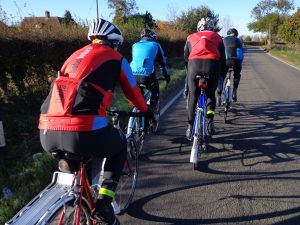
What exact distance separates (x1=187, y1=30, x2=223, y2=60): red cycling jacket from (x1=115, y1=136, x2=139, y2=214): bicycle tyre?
2218 millimetres

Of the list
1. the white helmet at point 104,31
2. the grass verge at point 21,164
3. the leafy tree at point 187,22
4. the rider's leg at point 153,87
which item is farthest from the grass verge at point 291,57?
the white helmet at point 104,31

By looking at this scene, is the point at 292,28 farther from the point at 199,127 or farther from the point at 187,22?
the point at 199,127

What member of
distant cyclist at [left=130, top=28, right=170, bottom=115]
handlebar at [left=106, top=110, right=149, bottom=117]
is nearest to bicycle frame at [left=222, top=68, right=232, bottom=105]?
distant cyclist at [left=130, top=28, right=170, bottom=115]

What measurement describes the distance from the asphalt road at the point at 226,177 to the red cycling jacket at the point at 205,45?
64.2 inches

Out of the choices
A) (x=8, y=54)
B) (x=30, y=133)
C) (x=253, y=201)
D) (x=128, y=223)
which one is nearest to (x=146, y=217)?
(x=128, y=223)

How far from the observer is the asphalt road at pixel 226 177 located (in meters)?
4.29

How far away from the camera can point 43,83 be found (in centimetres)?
961

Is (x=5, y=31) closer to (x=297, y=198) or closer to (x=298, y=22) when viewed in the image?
(x=297, y=198)

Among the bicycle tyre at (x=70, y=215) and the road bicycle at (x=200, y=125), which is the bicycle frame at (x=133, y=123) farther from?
the bicycle tyre at (x=70, y=215)

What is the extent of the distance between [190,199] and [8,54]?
5.48 meters

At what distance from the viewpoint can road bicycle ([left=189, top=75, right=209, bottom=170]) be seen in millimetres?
5707

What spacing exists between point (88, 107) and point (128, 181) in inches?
75.9

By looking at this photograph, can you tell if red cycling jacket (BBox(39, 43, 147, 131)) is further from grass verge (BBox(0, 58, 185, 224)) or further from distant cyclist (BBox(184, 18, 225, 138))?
distant cyclist (BBox(184, 18, 225, 138))

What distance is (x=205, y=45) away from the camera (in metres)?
6.12
